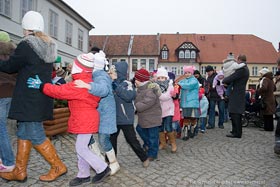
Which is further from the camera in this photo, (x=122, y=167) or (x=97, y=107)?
(x=122, y=167)

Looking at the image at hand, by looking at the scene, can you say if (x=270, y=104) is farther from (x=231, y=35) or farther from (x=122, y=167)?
(x=231, y=35)

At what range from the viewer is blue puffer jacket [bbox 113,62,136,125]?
4191 millimetres

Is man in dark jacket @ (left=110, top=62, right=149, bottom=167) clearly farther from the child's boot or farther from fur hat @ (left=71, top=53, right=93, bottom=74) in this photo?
fur hat @ (left=71, top=53, right=93, bottom=74)

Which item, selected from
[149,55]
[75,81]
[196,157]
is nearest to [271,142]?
[196,157]

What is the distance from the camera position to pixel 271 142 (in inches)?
272

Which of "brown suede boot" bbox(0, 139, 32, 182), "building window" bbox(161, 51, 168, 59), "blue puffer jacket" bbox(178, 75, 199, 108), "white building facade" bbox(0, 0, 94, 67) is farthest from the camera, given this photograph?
"building window" bbox(161, 51, 168, 59)

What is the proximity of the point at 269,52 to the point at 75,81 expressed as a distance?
5069cm

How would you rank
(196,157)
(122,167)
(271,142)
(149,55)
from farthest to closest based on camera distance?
1. (149,55)
2. (271,142)
3. (196,157)
4. (122,167)

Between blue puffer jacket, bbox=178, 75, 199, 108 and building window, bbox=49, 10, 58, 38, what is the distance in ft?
55.8

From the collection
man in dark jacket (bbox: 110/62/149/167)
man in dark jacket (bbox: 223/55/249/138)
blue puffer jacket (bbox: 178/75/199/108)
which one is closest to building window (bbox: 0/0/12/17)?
blue puffer jacket (bbox: 178/75/199/108)

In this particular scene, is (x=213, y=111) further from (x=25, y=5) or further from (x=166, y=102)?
(x=25, y=5)

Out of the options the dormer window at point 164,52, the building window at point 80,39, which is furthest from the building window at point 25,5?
the dormer window at point 164,52

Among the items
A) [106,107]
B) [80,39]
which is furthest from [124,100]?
[80,39]

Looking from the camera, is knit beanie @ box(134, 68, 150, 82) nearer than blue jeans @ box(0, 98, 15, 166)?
No
